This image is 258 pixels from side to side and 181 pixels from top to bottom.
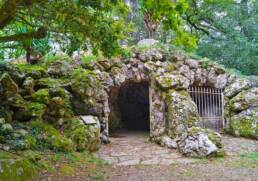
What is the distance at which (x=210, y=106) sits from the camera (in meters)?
9.47

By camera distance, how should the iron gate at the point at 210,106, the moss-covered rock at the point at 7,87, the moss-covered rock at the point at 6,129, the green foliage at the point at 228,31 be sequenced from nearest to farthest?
the moss-covered rock at the point at 6,129 → the moss-covered rock at the point at 7,87 → the iron gate at the point at 210,106 → the green foliage at the point at 228,31

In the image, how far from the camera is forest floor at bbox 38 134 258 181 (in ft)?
16.0

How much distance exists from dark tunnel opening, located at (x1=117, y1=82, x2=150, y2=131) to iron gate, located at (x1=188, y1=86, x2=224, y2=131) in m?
2.46

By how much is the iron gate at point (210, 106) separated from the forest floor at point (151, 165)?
1687 millimetres

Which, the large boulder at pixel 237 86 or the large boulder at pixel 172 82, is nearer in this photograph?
the large boulder at pixel 172 82

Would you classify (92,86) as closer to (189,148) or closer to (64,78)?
(64,78)

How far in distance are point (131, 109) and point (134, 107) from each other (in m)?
0.15

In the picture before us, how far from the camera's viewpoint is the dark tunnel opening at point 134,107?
450 inches

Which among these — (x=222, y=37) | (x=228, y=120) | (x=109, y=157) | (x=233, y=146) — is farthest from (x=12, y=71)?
(x=222, y=37)

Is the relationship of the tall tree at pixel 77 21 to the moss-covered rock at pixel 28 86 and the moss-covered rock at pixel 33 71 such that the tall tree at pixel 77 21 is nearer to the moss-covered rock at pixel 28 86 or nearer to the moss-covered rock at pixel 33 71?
the moss-covered rock at pixel 28 86

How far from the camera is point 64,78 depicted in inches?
305

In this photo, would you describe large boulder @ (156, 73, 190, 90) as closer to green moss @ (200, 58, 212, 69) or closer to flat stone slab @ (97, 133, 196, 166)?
green moss @ (200, 58, 212, 69)

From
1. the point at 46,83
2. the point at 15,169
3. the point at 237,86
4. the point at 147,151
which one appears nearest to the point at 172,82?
the point at 147,151

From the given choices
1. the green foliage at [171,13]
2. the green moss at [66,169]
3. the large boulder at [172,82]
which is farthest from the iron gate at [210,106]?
the green foliage at [171,13]
